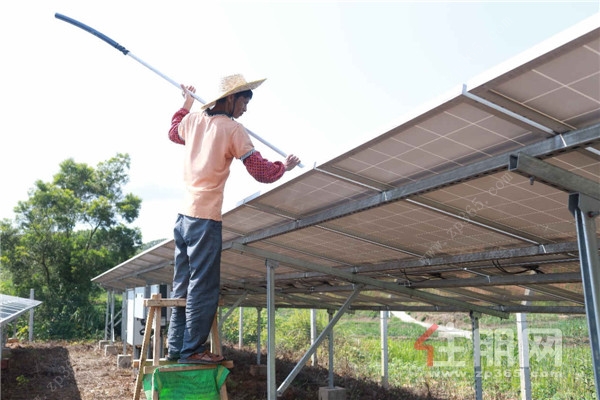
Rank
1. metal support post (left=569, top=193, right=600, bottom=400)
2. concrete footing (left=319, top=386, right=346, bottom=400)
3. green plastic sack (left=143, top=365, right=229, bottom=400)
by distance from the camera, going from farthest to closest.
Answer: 1. concrete footing (left=319, top=386, right=346, bottom=400)
2. green plastic sack (left=143, top=365, right=229, bottom=400)
3. metal support post (left=569, top=193, right=600, bottom=400)

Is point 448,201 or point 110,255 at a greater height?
point 110,255

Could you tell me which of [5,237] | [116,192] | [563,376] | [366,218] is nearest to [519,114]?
[366,218]

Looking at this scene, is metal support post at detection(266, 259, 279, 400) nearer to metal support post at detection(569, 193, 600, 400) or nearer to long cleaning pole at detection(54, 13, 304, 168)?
long cleaning pole at detection(54, 13, 304, 168)

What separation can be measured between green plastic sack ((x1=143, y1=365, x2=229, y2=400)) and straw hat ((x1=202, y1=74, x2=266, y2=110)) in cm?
189

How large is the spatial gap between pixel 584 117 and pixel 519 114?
35 cm

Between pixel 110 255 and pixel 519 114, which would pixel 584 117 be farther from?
pixel 110 255

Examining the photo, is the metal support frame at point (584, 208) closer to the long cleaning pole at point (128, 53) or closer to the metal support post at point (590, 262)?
the metal support post at point (590, 262)

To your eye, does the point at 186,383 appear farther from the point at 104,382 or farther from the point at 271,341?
the point at 104,382

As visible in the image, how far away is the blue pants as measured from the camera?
3.63m

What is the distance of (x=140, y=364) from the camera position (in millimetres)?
3748

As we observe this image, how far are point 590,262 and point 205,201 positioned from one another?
2.42 m

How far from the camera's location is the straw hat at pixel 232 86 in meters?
3.97

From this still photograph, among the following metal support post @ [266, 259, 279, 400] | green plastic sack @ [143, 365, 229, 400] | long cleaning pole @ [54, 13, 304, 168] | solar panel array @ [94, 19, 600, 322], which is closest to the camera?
solar panel array @ [94, 19, 600, 322]

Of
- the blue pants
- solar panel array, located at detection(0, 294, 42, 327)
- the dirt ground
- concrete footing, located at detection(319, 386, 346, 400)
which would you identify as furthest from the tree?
the blue pants
